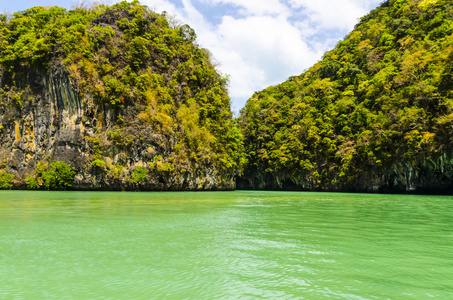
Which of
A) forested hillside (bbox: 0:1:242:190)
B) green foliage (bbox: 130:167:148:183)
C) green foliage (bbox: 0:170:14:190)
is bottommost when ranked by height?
green foliage (bbox: 0:170:14:190)

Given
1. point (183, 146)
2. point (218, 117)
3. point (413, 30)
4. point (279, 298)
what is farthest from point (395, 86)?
point (279, 298)

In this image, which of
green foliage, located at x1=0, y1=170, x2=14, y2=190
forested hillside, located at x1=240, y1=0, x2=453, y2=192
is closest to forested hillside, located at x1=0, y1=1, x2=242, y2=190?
green foliage, located at x1=0, y1=170, x2=14, y2=190

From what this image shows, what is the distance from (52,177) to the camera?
86.3 ft

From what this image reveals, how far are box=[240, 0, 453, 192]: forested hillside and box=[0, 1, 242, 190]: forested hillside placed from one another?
9.79 meters

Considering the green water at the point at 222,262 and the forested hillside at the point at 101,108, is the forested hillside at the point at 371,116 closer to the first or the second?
the forested hillside at the point at 101,108

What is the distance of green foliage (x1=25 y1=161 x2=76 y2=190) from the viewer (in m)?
26.5

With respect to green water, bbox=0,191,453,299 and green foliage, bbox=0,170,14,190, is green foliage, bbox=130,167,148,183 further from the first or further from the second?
green water, bbox=0,191,453,299

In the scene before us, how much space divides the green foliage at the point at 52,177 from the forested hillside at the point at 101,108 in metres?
0.11

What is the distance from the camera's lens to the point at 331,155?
35156 millimetres

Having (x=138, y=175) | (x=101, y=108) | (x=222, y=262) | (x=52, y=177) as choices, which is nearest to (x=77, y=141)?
(x=52, y=177)

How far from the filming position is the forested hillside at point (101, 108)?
28.0 metres

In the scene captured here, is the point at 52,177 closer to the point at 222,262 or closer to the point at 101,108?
the point at 101,108

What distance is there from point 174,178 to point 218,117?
11.1 metres

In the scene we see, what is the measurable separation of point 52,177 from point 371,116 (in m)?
31.8
